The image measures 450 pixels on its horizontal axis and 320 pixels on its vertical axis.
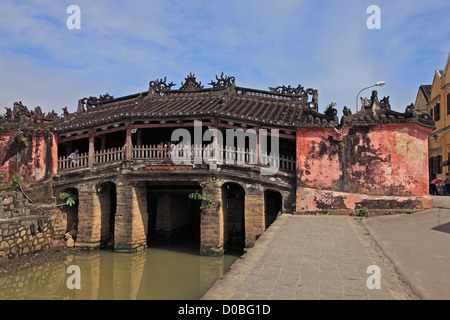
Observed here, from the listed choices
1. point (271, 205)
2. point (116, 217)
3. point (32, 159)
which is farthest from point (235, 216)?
point (32, 159)

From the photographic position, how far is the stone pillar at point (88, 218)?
15.5 m

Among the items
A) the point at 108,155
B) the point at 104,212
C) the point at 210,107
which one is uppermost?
the point at 210,107

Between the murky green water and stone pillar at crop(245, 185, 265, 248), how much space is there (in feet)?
4.07

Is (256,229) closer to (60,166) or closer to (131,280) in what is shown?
(131,280)

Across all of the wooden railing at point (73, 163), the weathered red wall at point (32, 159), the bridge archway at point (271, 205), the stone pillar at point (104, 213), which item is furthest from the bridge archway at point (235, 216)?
the weathered red wall at point (32, 159)

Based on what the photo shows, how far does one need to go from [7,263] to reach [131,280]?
4828 mm

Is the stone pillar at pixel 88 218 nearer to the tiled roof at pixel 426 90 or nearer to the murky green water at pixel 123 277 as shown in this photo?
the murky green water at pixel 123 277

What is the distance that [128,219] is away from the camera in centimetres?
1484

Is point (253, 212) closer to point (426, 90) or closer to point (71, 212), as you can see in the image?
point (71, 212)

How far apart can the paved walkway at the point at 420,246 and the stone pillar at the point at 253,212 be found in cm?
402

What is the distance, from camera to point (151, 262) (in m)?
13.9

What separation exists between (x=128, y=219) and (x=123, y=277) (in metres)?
3.03

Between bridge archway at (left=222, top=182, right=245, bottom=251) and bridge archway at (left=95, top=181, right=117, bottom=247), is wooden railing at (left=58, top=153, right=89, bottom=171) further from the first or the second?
bridge archway at (left=222, top=182, right=245, bottom=251)

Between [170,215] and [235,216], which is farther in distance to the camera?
[170,215]
